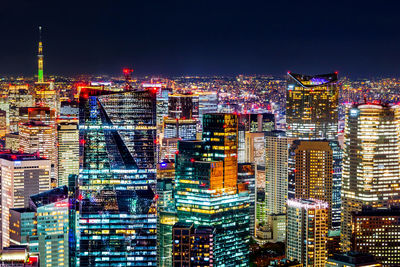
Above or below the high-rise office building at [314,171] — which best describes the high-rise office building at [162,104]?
above

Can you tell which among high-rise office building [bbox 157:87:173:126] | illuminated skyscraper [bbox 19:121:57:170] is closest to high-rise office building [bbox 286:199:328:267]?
illuminated skyscraper [bbox 19:121:57:170]

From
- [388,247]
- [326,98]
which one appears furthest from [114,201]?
[326,98]

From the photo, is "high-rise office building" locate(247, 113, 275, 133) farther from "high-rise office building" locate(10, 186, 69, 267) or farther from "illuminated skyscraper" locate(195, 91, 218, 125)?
"high-rise office building" locate(10, 186, 69, 267)

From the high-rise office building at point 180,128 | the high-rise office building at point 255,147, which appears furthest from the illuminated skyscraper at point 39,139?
the high-rise office building at point 255,147

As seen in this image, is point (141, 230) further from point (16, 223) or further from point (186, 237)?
point (16, 223)

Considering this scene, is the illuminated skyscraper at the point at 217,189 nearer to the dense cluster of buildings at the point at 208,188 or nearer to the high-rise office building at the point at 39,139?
the dense cluster of buildings at the point at 208,188
